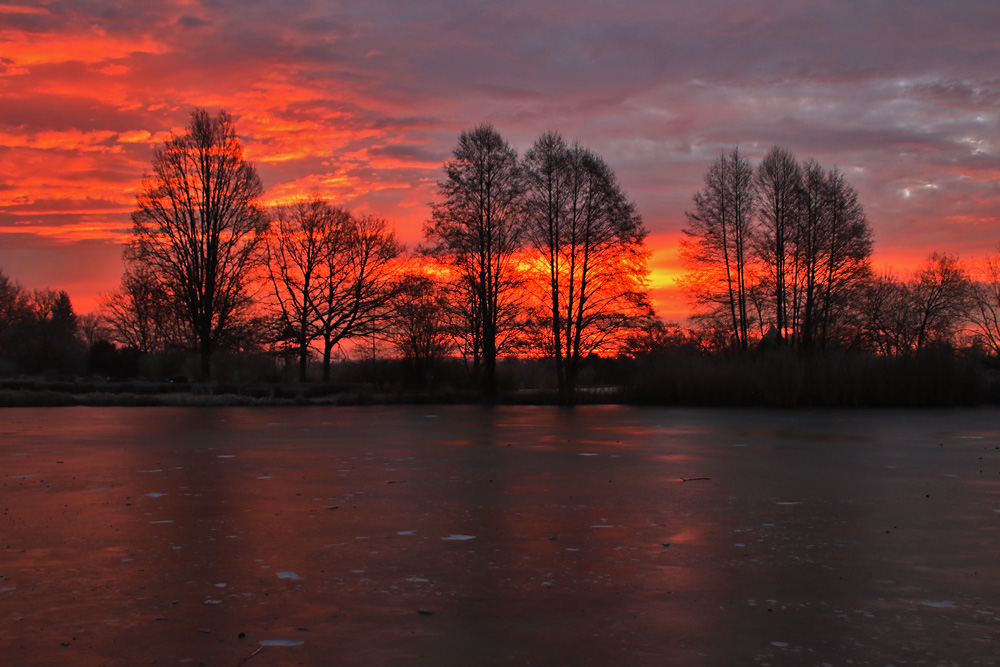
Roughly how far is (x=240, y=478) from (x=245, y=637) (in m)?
6.13

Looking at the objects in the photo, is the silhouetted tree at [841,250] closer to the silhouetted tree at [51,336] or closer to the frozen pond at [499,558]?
the frozen pond at [499,558]

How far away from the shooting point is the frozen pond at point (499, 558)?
13.3ft

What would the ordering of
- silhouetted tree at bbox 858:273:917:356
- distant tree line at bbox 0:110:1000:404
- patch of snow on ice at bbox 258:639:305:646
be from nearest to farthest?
patch of snow on ice at bbox 258:639:305:646, distant tree line at bbox 0:110:1000:404, silhouetted tree at bbox 858:273:917:356

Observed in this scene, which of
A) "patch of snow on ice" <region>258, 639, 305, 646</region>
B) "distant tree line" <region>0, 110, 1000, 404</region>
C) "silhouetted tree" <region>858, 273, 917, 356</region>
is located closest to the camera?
"patch of snow on ice" <region>258, 639, 305, 646</region>

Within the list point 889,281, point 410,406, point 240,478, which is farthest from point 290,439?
point 889,281

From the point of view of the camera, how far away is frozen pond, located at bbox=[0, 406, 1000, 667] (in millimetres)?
4059

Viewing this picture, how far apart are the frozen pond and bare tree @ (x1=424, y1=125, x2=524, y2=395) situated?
2125 cm

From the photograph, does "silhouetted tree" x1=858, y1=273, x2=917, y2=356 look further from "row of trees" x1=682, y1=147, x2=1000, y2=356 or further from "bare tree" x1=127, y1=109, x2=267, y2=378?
"bare tree" x1=127, y1=109, x2=267, y2=378

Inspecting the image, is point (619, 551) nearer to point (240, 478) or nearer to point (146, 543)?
point (146, 543)

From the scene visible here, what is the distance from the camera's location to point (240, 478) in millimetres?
9945

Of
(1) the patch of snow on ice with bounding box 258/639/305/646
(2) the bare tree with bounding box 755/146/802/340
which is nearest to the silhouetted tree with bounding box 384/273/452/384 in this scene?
(2) the bare tree with bounding box 755/146/802/340

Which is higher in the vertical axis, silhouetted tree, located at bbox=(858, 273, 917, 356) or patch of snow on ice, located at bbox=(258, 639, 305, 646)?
A: silhouetted tree, located at bbox=(858, 273, 917, 356)

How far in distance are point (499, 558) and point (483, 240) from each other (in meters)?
28.8

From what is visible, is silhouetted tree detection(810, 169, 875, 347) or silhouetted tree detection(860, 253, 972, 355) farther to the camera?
silhouetted tree detection(860, 253, 972, 355)
